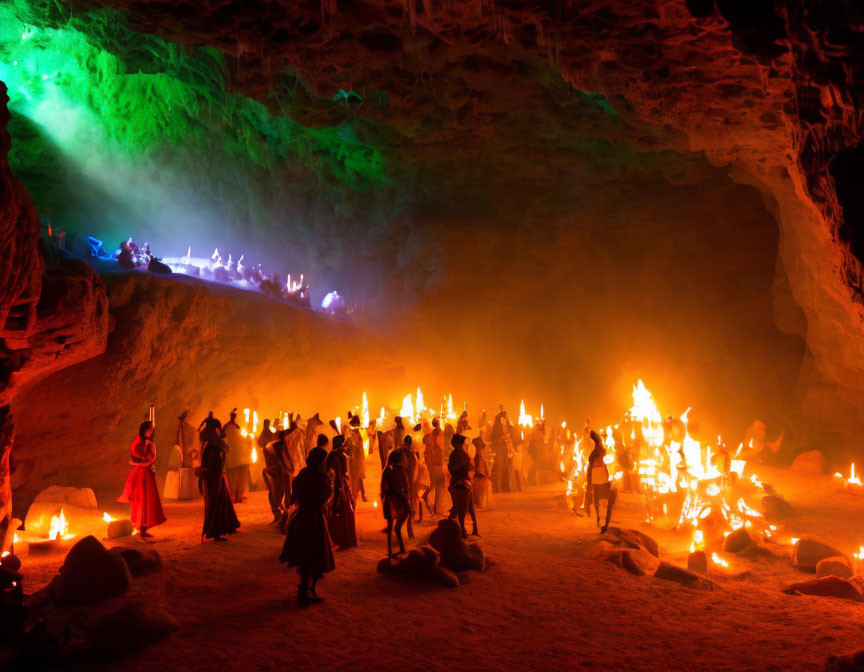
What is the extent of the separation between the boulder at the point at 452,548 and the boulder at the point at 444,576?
36cm

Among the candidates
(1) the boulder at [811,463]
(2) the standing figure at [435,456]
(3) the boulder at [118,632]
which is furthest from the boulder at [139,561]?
(1) the boulder at [811,463]

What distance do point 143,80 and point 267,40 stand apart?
13.9 metres

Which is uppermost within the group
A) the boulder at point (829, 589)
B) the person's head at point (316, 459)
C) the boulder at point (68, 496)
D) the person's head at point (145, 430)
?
the person's head at point (145, 430)

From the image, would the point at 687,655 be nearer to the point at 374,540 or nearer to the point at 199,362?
the point at 374,540

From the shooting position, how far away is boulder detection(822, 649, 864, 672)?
16.9 feet

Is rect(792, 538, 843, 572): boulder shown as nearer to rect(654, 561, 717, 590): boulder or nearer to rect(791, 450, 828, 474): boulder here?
rect(654, 561, 717, 590): boulder

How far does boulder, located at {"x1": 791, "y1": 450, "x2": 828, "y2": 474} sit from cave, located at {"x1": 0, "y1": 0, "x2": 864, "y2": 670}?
0.22 ft

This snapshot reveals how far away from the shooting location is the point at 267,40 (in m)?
10.7

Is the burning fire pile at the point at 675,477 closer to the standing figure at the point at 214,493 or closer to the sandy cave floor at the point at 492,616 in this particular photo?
the sandy cave floor at the point at 492,616

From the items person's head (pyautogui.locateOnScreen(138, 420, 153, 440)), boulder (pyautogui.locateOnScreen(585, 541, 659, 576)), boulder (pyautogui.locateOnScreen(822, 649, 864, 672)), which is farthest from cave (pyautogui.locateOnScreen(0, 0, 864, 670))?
person's head (pyautogui.locateOnScreen(138, 420, 153, 440))

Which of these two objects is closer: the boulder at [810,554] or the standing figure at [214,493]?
the boulder at [810,554]

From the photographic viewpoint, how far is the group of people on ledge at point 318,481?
7.09m

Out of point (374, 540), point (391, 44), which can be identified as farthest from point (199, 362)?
point (391, 44)

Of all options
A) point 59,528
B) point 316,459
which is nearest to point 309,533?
point 316,459
